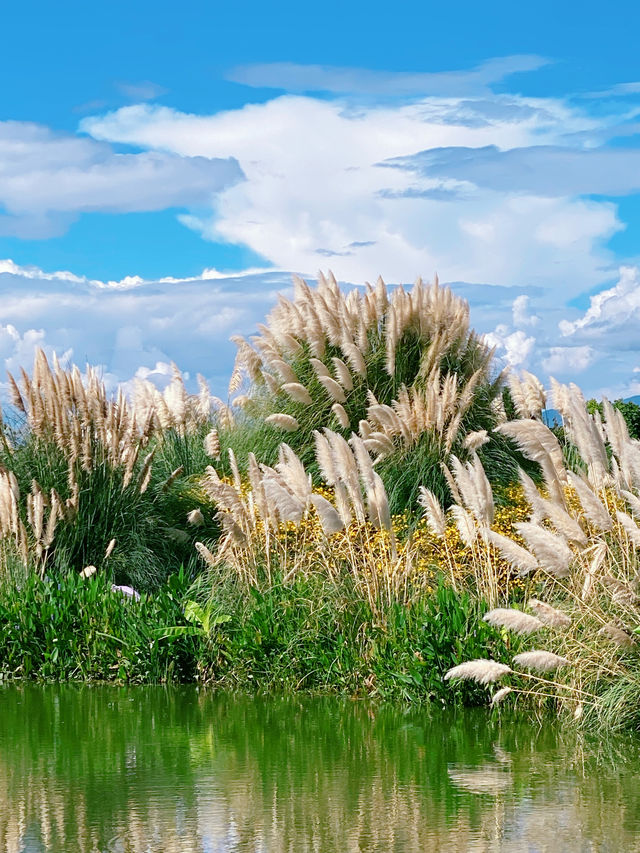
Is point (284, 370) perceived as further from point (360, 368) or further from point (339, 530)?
point (339, 530)

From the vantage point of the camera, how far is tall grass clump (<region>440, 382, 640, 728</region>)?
6.51 meters

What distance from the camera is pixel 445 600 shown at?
794 centimetres

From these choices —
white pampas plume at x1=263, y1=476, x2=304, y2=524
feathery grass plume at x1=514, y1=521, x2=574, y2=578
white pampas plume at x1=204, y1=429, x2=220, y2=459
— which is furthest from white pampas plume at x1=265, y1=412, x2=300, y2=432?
feathery grass plume at x1=514, y1=521, x2=574, y2=578

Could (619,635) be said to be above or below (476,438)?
below

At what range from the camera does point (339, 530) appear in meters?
8.36

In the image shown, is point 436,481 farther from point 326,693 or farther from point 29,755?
point 29,755

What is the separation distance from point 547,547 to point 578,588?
3.24 ft

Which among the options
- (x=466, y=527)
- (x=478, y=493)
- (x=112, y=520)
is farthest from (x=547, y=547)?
(x=112, y=520)

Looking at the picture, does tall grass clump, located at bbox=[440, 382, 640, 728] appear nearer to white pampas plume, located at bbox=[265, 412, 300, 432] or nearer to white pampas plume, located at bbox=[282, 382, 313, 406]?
white pampas plume, located at bbox=[265, 412, 300, 432]

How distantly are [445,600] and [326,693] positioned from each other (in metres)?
1.09

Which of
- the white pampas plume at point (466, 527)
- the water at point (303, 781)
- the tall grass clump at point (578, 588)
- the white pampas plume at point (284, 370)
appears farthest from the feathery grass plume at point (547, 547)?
the white pampas plume at point (284, 370)

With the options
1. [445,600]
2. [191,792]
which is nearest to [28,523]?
[445,600]

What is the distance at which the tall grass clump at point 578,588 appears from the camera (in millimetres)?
6508

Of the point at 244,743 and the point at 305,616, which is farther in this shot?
the point at 305,616
